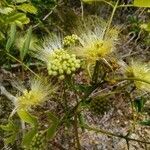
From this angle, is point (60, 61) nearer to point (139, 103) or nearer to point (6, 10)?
point (6, 10)

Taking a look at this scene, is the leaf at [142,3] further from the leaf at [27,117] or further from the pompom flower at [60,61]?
the leaf at [27,117]

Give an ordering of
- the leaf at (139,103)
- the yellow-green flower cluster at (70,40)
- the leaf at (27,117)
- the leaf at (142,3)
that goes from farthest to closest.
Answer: the leaf at (139,103) → the yellow-green flower cluster at (70,40) → the leaf at (27,117) → the leaf at (142,3)

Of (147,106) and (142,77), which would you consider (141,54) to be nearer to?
(147,106)

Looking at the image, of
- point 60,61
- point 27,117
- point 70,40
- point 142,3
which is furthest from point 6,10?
point 142,3

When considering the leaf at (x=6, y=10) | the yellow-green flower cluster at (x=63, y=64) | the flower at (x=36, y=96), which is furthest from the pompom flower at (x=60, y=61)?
the leaf at (x=6, y=10)

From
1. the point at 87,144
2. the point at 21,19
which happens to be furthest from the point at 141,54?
the point at 21,19

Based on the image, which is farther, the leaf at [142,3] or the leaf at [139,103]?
the leaf at [139,103]
